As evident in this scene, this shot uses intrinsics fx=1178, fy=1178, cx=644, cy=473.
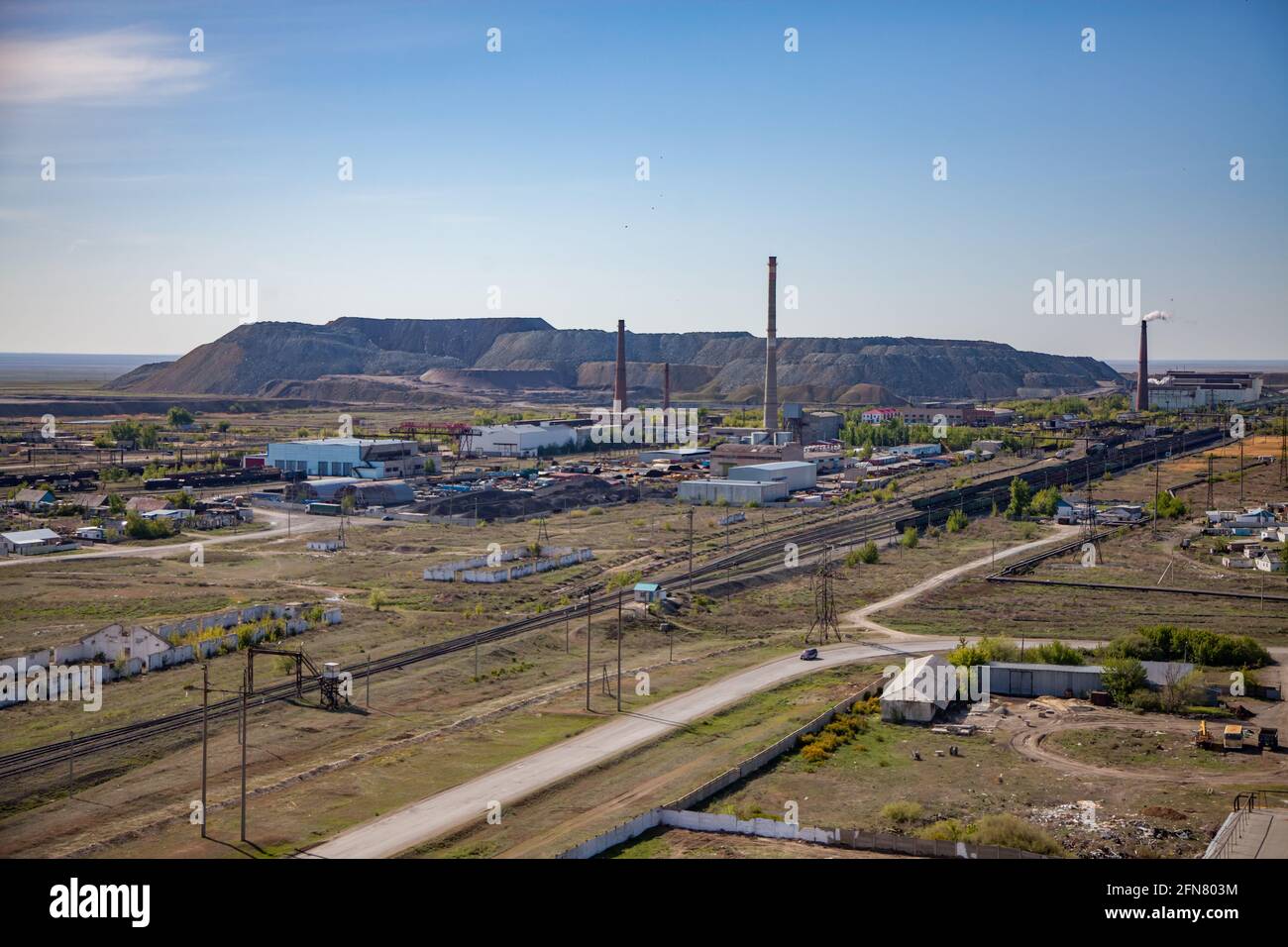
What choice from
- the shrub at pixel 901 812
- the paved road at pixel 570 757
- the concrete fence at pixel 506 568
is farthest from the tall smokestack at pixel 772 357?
the shrub at pixel 901 812

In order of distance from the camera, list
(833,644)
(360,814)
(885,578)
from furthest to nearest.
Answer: (885,578) → (833,644) → (360,814)

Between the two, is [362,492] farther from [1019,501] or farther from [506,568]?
[1019,501]

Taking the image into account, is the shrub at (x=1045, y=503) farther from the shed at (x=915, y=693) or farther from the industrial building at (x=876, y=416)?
the industrial building at (x=876, y=416)

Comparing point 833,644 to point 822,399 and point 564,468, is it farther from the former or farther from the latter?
point 822,399

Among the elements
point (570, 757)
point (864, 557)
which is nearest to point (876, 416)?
point (864, 557)

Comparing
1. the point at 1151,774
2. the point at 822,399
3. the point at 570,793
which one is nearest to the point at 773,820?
the point at 570,793

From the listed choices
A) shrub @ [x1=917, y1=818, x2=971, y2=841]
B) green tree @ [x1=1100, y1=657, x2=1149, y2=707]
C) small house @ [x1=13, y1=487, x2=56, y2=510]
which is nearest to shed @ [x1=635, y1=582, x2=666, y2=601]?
green tree @ [x1=1100, y1=657, x2=1149, y2=707]
